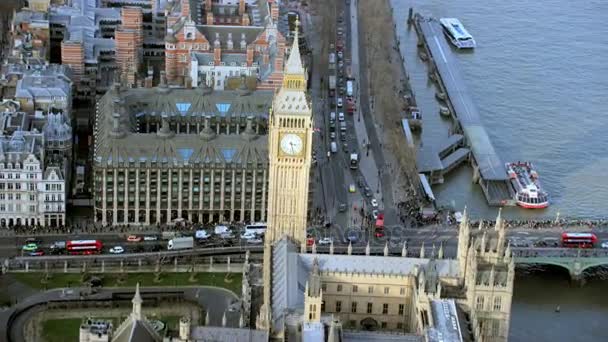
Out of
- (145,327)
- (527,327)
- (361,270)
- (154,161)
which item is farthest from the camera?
(154,161)

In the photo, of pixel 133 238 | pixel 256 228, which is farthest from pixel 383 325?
pixel 133 238

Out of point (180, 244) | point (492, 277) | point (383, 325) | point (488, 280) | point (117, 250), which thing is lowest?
point (383, 325)

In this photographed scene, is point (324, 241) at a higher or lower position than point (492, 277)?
lower

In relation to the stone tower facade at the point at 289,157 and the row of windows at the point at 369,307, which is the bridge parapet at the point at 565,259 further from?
the stone tower facade at the point at 289,157

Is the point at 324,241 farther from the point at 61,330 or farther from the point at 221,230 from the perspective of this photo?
the point at 61,330

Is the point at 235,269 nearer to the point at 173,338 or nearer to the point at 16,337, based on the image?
the point at 16,337

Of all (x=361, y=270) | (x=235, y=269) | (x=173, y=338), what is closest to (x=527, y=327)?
(x=361, y=270)
